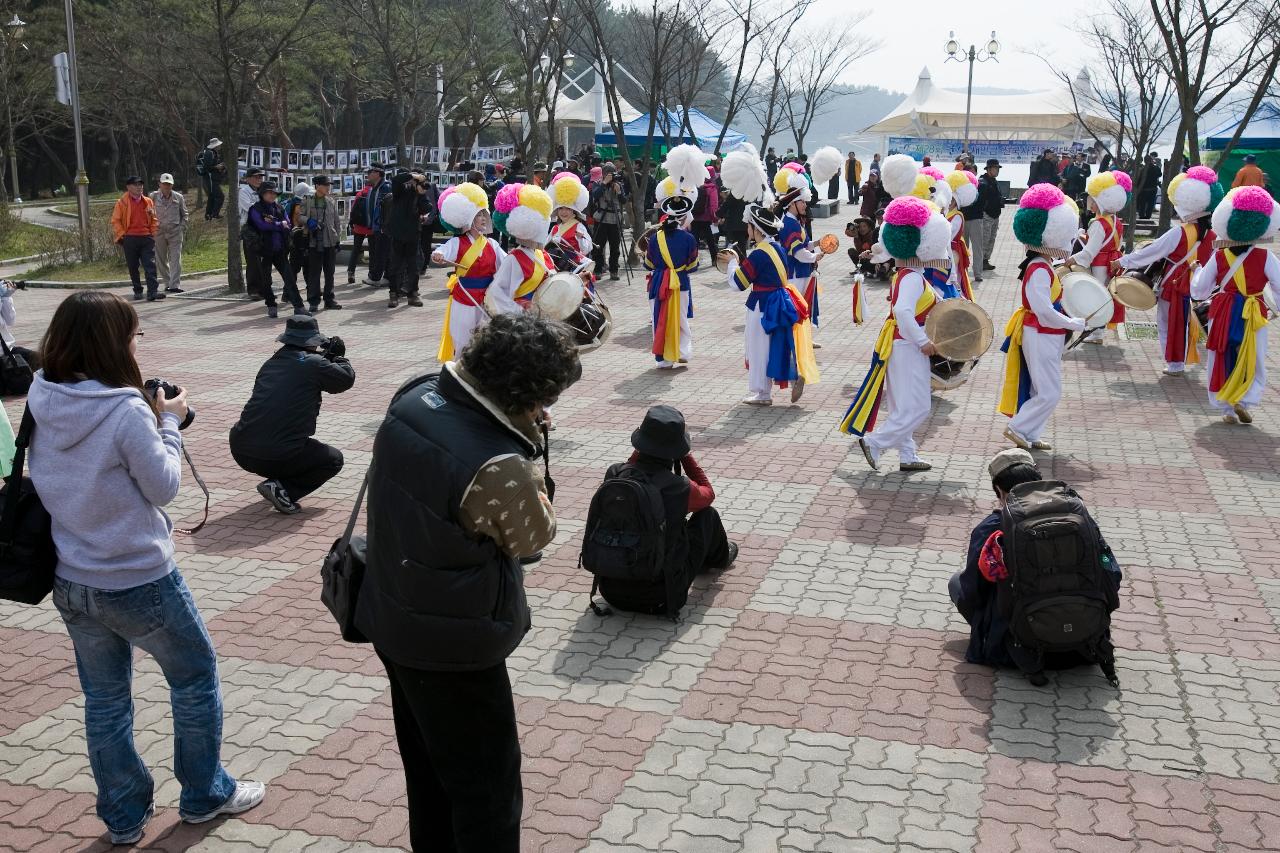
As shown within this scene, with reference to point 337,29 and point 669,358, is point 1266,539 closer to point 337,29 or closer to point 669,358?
point 669,358

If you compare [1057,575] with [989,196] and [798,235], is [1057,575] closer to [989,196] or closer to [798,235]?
[798,235]

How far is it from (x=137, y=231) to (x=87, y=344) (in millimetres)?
14717

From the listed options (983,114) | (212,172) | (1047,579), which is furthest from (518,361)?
(983,114)

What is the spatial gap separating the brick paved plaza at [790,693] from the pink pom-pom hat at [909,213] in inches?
69.1

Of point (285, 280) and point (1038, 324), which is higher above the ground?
point (1038, 324)

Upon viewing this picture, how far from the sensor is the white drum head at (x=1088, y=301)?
363 inches

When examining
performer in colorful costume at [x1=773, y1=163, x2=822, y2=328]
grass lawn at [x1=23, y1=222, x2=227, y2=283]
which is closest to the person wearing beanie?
performer in colorful costume at [x1=773, y1=163, x2=822, y2=328]

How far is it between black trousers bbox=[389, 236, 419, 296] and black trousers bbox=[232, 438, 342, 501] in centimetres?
977

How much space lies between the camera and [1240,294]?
9.88 metres

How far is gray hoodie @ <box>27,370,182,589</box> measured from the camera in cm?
356

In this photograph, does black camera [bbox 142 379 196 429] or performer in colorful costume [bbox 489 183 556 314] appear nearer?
black camera [bbox 142 379 196 429]

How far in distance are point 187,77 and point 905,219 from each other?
90.1 ft

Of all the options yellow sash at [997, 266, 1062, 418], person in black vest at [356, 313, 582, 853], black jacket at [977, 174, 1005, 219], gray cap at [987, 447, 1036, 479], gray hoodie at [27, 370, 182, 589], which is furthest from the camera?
black jacket at [977, 174, 1005, 219]

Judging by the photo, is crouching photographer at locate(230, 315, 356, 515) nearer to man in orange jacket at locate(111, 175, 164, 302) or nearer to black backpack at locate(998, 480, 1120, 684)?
black backpack at locate(998, 480, 1120, 684)
